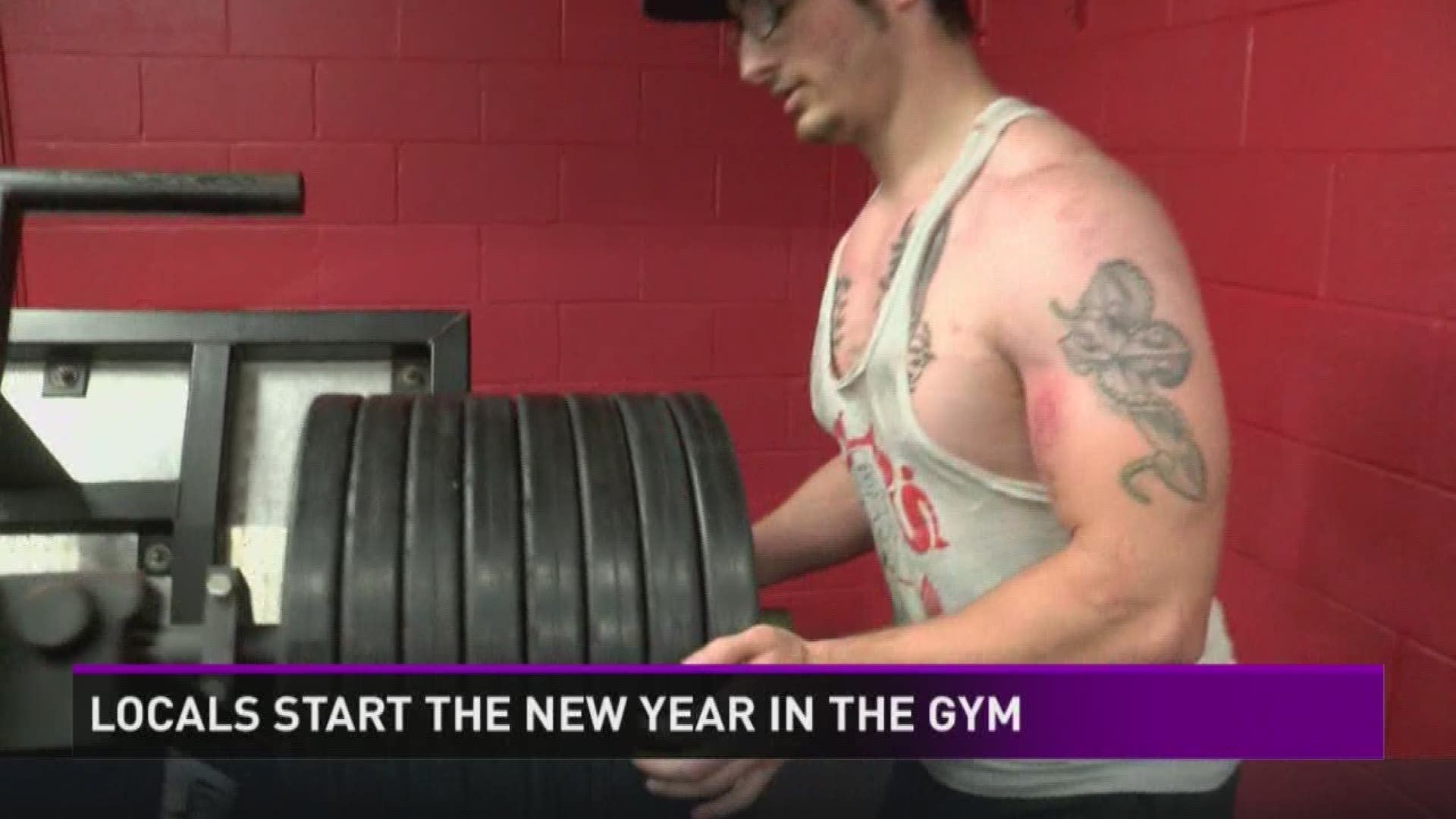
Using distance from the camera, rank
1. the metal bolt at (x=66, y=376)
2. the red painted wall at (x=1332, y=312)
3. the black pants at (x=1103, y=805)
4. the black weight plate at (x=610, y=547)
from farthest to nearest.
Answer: the metal bolt at (x=66, y=376) < the red painted wall at (x=1332, y=312) < the black pants at (x=1103, y=805) < the black weight plate at (x=610, y=547)

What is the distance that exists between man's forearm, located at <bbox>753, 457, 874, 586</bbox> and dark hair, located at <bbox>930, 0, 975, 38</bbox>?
37 cm

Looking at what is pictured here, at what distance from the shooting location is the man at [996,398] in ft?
2.56

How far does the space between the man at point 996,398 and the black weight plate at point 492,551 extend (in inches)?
4.8

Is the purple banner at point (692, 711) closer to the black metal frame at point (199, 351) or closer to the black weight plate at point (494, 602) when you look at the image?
the black weight plate at point (494, 602)

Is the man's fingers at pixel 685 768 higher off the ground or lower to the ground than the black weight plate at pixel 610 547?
lower

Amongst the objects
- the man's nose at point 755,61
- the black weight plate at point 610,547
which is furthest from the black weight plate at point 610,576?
the man's nose at point 755,61

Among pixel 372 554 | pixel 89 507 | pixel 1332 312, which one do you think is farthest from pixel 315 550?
pixel 1332 312

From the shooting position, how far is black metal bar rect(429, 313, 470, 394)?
1.23 meters

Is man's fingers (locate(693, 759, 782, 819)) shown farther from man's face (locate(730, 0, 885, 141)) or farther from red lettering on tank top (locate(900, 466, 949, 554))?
man's face (locate(730, 0, 885, 141))

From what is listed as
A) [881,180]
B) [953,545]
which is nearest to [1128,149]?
[881,180]

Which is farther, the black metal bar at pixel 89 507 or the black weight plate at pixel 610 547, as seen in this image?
the black metal bar at pixel 89 507

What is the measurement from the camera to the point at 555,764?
823 millimetres

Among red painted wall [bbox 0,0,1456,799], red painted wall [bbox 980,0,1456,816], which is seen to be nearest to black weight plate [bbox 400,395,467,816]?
red painted wall [bbox 980,0,1456,816]

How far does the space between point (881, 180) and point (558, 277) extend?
4.05ft
